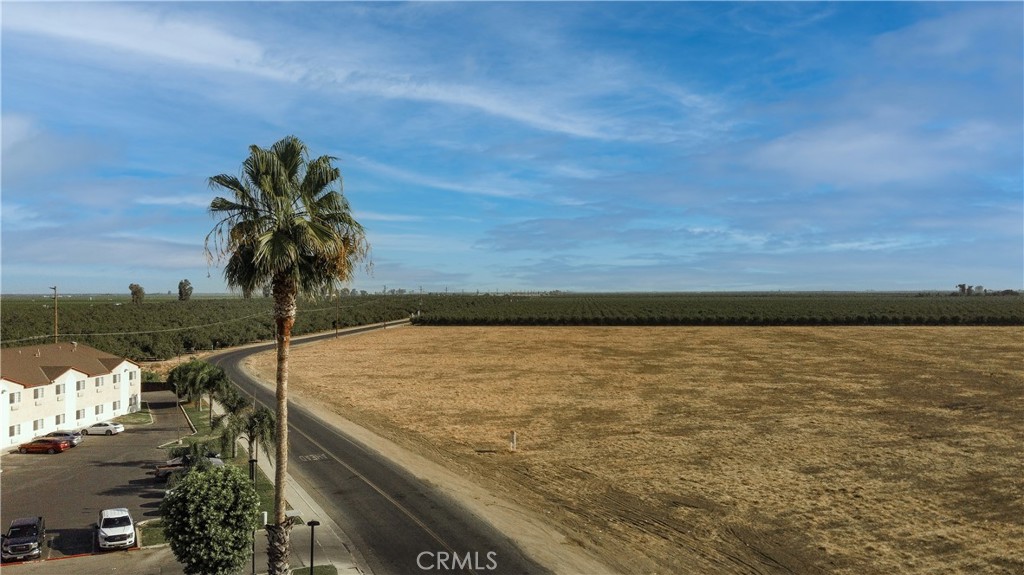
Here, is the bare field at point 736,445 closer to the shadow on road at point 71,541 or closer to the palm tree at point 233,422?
the palm tree at point 233,422

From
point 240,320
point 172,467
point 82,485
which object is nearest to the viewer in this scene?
point 82,485

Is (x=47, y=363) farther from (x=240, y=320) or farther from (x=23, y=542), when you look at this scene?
(x=240, y=320)

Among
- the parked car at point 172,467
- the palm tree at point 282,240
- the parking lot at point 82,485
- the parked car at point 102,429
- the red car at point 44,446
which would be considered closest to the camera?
the palm tree at point 282,240

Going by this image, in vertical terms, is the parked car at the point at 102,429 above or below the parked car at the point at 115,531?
below

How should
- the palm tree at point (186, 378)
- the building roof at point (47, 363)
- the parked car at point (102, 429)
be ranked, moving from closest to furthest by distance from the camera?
the building roof at point (47, 363), the parked car at point (102, 429), the palm tree at point (186, 378)

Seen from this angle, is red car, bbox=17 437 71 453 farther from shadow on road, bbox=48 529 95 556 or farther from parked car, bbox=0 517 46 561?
parked car, bbox=0 517 46 561

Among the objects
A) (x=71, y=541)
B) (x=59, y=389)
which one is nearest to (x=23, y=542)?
(x=71, y=541)

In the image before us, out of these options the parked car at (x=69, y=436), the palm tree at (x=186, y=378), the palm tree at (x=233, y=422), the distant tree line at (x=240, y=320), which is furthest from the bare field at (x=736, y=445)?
the distant tree line at (x=240, y=320)
